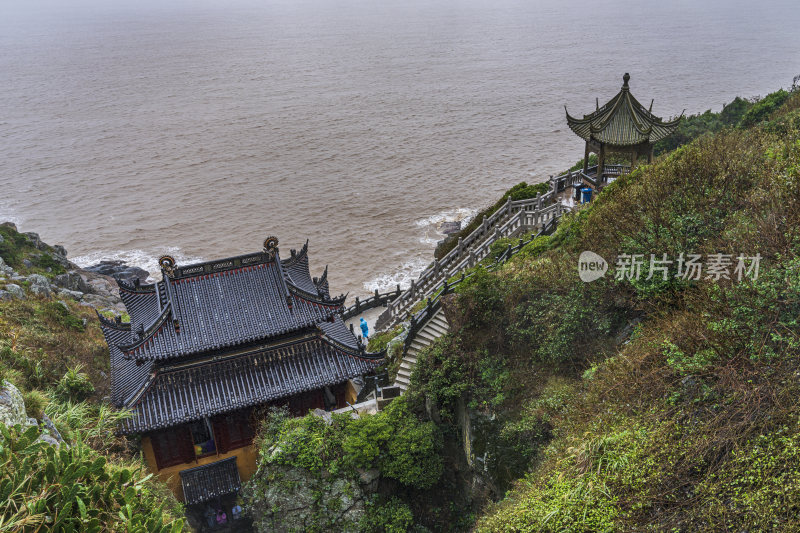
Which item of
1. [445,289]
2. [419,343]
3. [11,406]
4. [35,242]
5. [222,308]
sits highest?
[35,242]

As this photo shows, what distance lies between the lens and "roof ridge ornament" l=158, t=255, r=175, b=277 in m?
20.8

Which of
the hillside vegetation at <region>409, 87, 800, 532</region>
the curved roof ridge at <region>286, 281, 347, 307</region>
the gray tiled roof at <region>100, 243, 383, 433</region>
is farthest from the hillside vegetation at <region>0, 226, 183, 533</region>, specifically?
the hillside vegetation at <region>409, 87, 800, 532</region>

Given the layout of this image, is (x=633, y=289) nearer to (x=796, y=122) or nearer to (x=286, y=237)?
(x=796, y=122)

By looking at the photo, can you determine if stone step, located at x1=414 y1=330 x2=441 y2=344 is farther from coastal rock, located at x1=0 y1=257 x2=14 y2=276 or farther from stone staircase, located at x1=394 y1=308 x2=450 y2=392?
coastal rock, located at x1=0 y1=257 x2=14 y2=276

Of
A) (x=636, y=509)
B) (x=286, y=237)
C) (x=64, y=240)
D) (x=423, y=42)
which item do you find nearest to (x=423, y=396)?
(x=636, y=509)

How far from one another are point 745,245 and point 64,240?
60.0 metres

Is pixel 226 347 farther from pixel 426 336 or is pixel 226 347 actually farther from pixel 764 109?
pixel 764 109

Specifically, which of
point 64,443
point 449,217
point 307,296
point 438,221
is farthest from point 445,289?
point 449,217

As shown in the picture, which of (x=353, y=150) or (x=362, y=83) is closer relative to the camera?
(x=353, y=150)

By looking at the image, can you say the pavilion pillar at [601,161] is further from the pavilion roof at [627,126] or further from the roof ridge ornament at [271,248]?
the roof ridge ornament at [271,248]

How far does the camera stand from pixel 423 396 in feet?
67.4

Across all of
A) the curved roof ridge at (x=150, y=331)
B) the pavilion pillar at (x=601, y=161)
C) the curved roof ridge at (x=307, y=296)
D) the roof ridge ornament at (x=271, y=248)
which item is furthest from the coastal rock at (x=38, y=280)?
the pavilion pillar at (x=601, y=161)

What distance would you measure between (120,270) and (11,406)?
1571 inches

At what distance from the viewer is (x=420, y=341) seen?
77.8 feet
